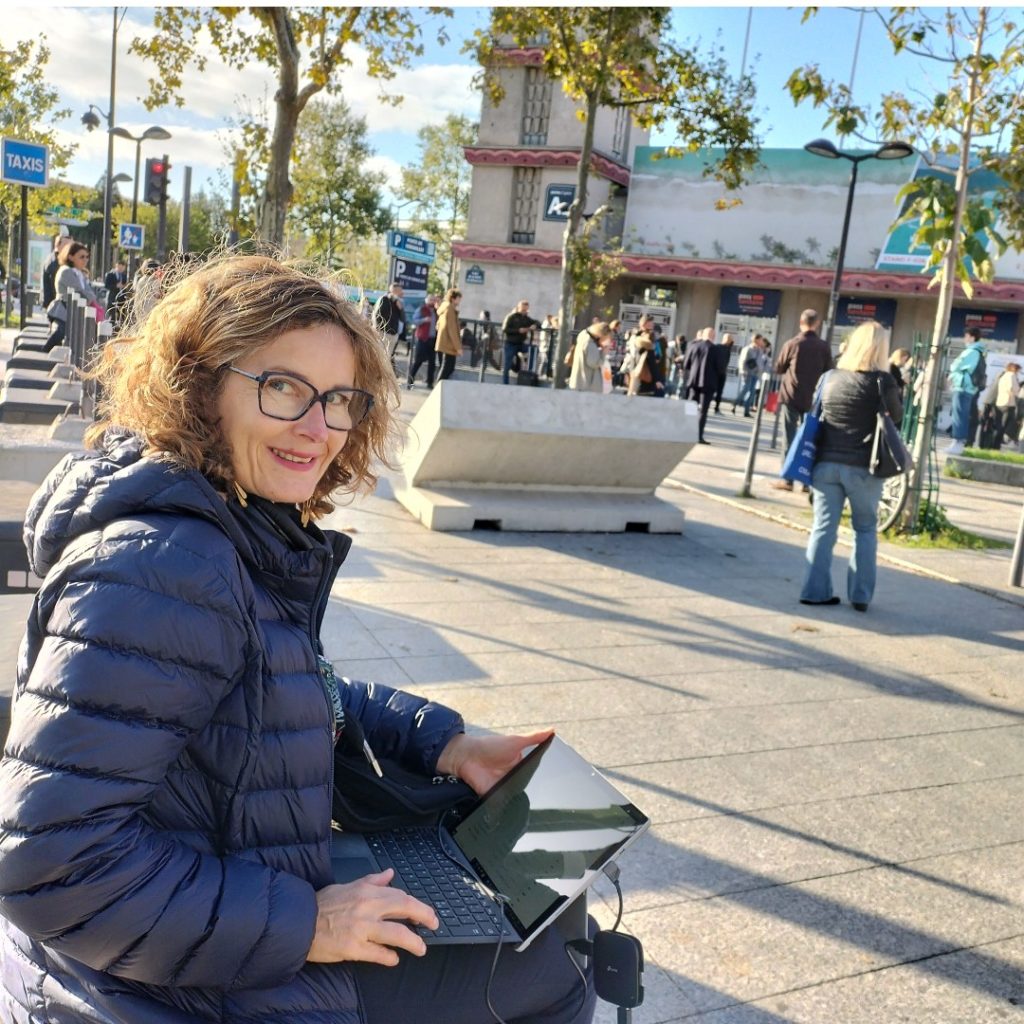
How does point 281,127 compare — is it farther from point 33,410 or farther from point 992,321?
point 992,321

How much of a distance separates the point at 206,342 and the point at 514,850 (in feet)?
3.44

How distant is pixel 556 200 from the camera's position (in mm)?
34125

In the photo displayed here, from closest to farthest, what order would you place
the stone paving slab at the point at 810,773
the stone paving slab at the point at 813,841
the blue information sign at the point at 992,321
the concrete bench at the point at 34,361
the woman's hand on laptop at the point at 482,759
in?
the woman's hand on laptop at the point at 482,759 → the stone paving slab at the point at 813,841 → the stone paving slab at the point at 810,773 → the concrete bench at the point at 34,361 → the blue information sign at the point at 992,321

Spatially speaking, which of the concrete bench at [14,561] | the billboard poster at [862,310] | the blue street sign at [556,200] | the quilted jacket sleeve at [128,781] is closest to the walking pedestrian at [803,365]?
the concrete bench at [14,561]

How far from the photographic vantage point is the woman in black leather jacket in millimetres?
6691

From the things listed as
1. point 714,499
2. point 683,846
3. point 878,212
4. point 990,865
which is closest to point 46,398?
point 714,499

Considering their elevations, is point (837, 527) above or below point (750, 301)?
below

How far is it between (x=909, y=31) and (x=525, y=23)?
4.62 meters

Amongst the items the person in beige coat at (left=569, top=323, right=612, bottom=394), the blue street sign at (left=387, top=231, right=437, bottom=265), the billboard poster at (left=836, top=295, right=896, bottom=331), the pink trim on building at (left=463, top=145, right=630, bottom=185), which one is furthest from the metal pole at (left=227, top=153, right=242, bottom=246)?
the billboard poster at (left=836, top=295, right=896, bottom=331)

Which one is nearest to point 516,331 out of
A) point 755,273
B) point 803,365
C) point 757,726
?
point 803,365

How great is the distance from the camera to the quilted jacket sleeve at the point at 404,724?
2.11 m

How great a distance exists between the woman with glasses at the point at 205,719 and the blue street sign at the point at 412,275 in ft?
75.0

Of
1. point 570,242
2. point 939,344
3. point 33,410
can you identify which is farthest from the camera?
point 570,242

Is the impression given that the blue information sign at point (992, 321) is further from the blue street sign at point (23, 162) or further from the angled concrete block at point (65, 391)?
the angled concrete block at point (65, 391)
